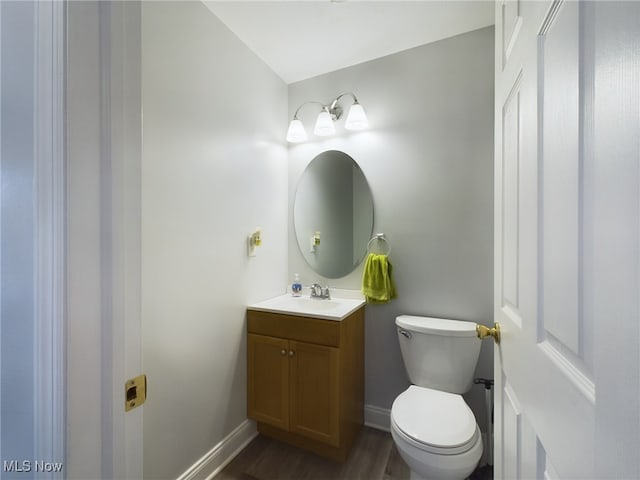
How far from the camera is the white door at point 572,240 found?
267 millimetres

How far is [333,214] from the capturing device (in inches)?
83.7

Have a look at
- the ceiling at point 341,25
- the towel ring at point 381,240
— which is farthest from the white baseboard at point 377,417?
the ceiling at point 341,25

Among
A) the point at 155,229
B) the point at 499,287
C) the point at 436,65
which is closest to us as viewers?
the point at 499,287

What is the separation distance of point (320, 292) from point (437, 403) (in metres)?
0.97

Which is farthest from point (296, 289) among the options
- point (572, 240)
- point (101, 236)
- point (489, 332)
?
point (572, 240)

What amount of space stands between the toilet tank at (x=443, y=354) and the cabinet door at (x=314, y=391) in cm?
47

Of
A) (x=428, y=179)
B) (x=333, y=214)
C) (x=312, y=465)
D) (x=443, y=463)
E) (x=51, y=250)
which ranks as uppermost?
(x=428, y=179)

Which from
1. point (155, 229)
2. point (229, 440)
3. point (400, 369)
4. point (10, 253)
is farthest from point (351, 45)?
point (229, 440)

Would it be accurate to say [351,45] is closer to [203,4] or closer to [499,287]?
[203,4]

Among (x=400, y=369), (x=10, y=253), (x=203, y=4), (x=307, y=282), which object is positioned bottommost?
(x=400, y=369)

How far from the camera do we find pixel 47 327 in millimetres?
465

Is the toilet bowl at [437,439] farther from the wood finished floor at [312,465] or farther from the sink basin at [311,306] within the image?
the sink basin at [311,306]

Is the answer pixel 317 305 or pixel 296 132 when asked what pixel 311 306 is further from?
pixel 296 132

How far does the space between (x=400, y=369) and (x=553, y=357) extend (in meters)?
1.55
